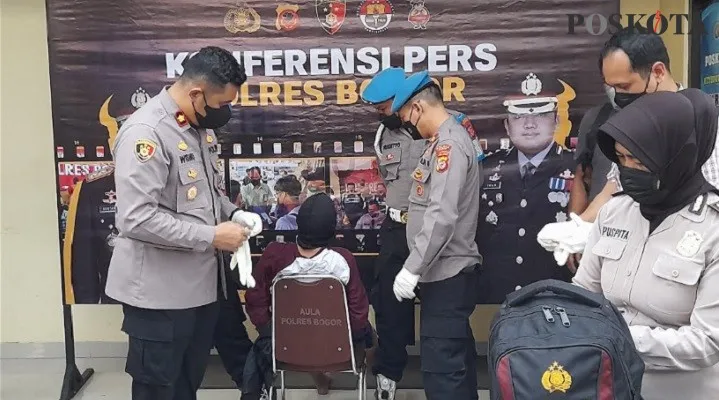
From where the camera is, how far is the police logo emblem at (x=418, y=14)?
3312mm

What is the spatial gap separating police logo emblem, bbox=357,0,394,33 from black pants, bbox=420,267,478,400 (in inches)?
50.3

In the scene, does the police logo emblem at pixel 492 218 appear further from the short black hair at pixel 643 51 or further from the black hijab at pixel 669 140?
the black hijab at pixel 669 140

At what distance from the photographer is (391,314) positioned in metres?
3.29

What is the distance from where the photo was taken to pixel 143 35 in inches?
132

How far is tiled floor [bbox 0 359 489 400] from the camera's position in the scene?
3.49 meters

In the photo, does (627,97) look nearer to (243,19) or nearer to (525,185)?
(525,185)

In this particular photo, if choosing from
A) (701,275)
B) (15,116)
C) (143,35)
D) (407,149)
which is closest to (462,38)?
(407,149)

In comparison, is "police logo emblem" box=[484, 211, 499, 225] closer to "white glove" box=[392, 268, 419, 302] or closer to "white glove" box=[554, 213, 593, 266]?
"white glove" box=[392, 268, 419, 302]

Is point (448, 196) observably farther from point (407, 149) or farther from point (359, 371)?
point (359, 371)

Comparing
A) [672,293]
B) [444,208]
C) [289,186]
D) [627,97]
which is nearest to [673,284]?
[672,293]

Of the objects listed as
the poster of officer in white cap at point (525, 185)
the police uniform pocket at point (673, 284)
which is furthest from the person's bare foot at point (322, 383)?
the police uniform pocket at point (673, 284)

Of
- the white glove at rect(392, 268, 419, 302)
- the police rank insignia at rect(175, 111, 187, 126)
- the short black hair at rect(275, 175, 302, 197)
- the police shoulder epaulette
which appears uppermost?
the police rank insignia at rect(175, 111, 187, 126)

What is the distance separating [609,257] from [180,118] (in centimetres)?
149

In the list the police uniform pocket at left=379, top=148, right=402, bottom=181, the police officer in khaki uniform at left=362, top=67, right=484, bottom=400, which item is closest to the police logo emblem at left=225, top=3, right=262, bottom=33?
the police officer in khaki uniform at left=362, top=67, right=484, bottom=400
